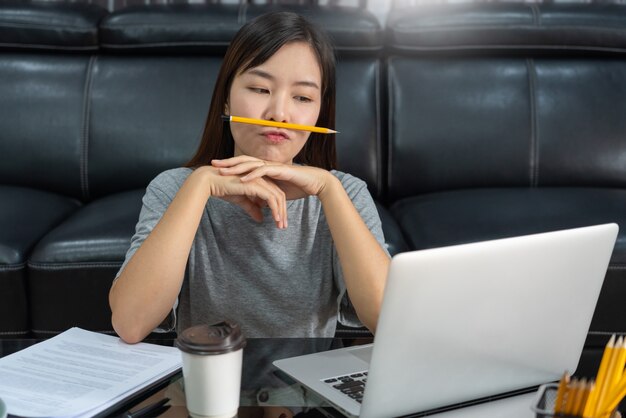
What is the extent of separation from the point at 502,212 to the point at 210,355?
123cm

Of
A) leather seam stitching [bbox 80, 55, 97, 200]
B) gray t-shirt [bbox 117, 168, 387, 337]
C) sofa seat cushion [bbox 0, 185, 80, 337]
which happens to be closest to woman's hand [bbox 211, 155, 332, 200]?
gray t-shirt [bbox 117, 168, 387, 337]

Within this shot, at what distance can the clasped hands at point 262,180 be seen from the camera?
42.9 inches

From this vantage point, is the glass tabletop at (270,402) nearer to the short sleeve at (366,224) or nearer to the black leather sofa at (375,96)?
the short sleeve at (366,224)

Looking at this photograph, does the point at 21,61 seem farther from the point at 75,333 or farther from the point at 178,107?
the point at 75,333

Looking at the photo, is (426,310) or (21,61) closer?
(426,310)

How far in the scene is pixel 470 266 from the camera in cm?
75

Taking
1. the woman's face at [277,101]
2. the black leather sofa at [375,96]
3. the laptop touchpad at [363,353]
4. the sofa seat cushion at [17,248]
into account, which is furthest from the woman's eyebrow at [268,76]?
the black leather sofa at [375,96]

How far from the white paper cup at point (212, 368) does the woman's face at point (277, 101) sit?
0.46 m

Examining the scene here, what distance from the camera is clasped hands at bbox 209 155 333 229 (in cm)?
109

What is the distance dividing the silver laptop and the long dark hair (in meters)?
0.57

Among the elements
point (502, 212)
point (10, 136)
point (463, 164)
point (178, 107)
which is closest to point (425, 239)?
point (502, 212)

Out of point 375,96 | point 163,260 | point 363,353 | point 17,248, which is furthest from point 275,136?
point 375,96

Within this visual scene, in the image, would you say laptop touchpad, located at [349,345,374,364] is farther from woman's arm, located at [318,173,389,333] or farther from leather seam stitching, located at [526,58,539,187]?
leather seam stitching, located at [526,58,539,187]

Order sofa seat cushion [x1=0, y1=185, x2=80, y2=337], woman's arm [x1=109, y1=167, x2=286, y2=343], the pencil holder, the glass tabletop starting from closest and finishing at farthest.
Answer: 1. the pencil holder
2. the glass tabletop
3. woman's arm [x1=109, y1=167, x2=286, y2=343]
4. sofa seat cushion [x1=0, y1=185, x2=80, y2=337]
